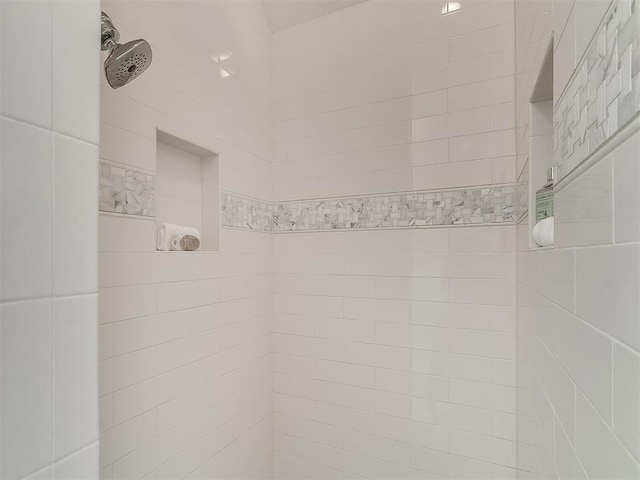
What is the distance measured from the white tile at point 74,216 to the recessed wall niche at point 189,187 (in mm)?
986

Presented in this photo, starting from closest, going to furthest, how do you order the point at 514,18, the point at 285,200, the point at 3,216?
the point at 3,216 → the point at 514,18 → the point at 285,200

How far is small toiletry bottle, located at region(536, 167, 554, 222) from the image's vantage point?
0.95m

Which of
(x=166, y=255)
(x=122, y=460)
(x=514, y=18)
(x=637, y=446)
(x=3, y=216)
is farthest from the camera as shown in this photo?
(x=514, y=18)

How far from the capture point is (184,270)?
1507 millimetres

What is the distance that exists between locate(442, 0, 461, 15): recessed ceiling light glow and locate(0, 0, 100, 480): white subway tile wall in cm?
169

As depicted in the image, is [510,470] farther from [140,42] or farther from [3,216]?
[140,42]

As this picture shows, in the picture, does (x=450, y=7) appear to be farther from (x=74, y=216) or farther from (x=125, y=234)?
(x=74, y=216)

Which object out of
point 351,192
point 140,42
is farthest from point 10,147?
point 351,192

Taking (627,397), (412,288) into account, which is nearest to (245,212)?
(412,288)

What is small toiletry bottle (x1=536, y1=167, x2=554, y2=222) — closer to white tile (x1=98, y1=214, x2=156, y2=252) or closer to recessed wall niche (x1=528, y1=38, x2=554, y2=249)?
recessed wall niche (x1=528, y1=38, x2=554, y2=249)

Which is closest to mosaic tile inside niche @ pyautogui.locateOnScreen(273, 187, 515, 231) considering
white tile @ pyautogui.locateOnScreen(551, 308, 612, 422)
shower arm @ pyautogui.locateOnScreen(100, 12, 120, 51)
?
white tile @ pyautogui.locateOnScreen(551, 308, 612, 422)

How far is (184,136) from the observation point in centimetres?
151

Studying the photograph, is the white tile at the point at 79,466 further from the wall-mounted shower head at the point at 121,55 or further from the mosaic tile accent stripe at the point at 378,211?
the mosaic tile accent stripe at the point at 378,211

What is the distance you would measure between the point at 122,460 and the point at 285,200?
1.44 metres
